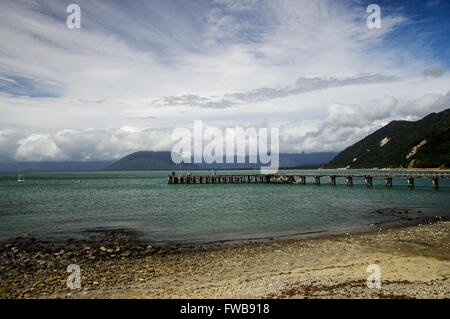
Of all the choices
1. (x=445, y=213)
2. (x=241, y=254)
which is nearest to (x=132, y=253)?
(x=241, y=254)

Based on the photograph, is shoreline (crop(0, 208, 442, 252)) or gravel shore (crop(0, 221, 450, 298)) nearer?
gravel shore (crop(0, 221, 450, 298))

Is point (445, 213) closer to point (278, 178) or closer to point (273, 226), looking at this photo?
point (273, 226)

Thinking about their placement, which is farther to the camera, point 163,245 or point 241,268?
point 163,245

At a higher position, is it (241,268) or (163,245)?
(241,268)

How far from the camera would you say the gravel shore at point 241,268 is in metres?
9.44

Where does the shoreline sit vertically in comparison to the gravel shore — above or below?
below

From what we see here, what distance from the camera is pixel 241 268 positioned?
1269 cm

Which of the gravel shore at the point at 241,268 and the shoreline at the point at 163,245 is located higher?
the gravel shore at the point at 241,268

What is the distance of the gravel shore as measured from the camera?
944 cm

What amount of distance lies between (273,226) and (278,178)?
70.4 meters

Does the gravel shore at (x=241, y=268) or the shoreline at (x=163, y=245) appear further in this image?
the shoreline at (x=163, y=245)
